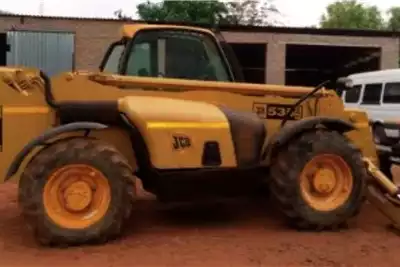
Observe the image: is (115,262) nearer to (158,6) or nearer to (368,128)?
(368,128)

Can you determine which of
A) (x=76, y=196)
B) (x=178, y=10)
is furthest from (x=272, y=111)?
(x=178, y=10)

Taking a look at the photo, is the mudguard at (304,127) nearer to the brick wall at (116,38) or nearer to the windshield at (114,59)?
the windshield at (114,59)

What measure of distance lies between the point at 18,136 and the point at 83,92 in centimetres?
78

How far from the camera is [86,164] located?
6.54m

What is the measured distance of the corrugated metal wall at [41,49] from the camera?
77.0 ft

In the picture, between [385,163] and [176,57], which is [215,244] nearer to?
[176,57]

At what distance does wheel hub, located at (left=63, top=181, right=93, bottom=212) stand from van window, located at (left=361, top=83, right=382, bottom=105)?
428 inches

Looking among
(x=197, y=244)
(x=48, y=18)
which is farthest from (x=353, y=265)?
(x=48, y=18)

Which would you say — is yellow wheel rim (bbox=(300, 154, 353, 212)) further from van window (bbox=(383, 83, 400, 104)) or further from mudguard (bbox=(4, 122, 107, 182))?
van window (bbox=(383, 83, 400, 104))

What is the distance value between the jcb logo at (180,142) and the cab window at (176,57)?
3.72 ft

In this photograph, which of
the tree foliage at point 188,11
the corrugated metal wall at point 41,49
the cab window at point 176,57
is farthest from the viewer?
the tree foliage at point 188,11

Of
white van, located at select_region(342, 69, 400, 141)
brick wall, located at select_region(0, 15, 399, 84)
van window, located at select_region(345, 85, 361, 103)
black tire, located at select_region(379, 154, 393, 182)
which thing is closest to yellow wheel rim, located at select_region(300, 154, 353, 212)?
black tire, located at select_region(379, 154, 393, 182)

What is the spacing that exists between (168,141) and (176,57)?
1.47 meters

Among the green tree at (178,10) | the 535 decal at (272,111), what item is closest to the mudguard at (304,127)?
the 535 decal at (272,111)
